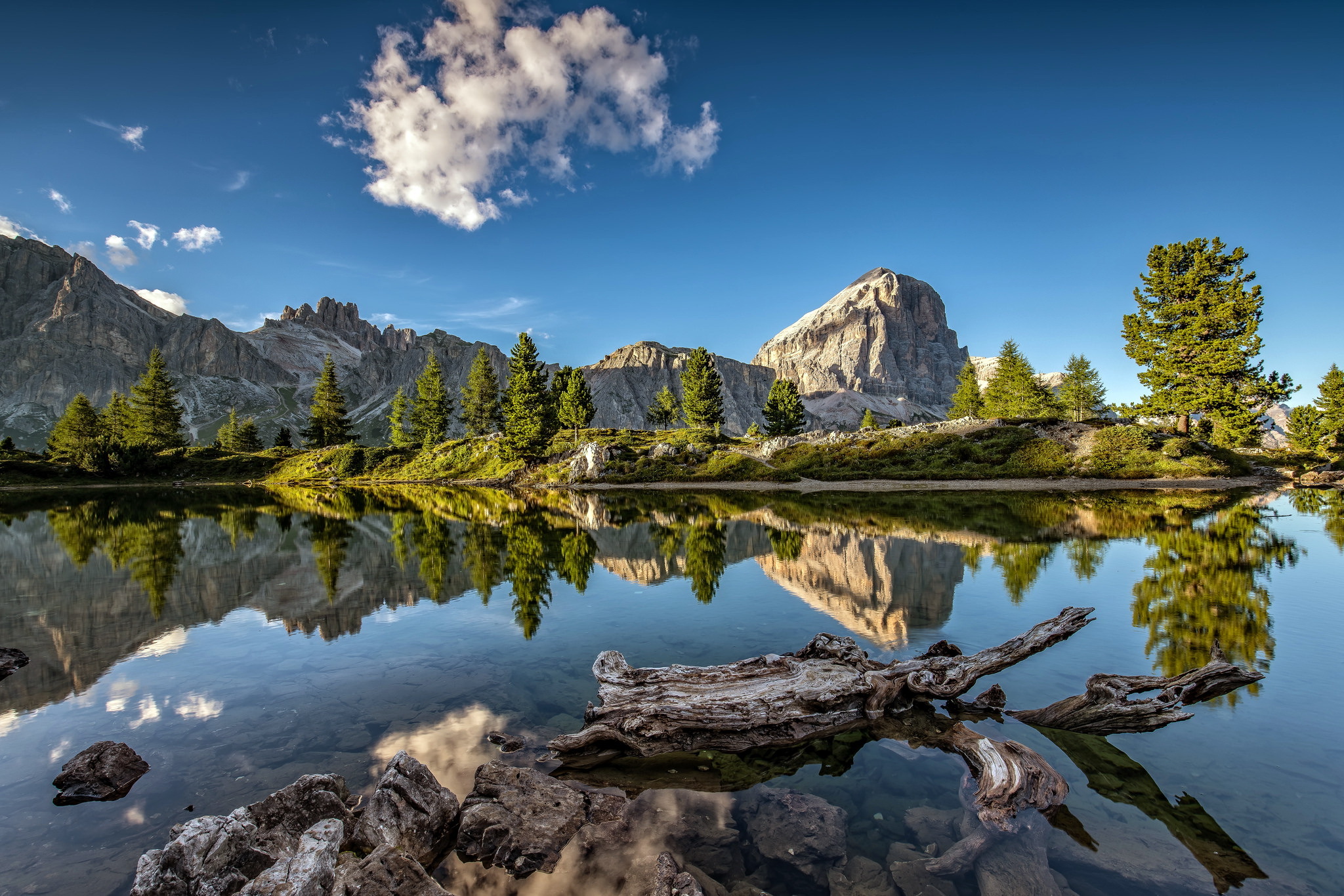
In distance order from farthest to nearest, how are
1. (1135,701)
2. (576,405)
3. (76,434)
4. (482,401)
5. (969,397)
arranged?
1. (969,397)
2. (482,401)
3. (76,434)
4. (576,405)
5. (1135,701)

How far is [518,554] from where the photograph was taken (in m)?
22.4

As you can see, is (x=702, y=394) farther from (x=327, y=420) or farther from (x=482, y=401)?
(x=327, y=420)

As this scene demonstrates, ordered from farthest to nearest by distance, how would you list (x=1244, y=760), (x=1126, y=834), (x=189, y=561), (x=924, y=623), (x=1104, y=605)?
(x=189, y=561) < (x=1104, y=605) < (x=924, y=623) < (x=1244, y=760) < (x=1126, y=834)

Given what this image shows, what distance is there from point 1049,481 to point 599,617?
54.8 meters

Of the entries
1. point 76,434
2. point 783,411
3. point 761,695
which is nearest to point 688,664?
point 761,695

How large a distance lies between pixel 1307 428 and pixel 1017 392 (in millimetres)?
36394

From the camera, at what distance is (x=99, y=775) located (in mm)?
6668

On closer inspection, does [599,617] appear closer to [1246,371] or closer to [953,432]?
[953,432]

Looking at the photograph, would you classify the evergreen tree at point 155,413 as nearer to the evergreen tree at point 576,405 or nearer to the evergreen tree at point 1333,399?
the evergreen tree at point 576,405

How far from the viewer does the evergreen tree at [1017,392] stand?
279 ft

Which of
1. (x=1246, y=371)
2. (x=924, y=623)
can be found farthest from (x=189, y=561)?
(x=1246, y=371)

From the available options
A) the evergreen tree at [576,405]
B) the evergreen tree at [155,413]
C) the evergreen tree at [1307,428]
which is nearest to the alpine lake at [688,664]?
the evergreen tree at [576,405]

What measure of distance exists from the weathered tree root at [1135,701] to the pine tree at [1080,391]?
99.8 metres

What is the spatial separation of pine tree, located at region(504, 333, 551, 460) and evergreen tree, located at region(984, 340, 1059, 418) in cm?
7023
